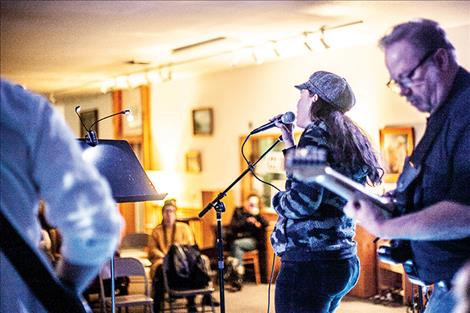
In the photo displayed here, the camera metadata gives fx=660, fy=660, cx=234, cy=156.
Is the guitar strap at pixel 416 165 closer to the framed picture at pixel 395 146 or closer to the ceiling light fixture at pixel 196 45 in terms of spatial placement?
the framed picture at pixel 395 146

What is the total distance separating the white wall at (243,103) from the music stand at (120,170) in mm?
4537

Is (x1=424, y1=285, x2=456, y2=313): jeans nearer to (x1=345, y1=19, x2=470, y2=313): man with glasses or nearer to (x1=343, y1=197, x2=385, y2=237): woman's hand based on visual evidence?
(x1=345, y1=19, x2=470, y2=313): man with glasses

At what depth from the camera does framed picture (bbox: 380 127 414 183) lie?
6988mm

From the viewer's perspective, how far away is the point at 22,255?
4.19ft

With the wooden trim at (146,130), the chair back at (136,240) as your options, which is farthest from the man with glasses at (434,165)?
the wooden trim at (146,130)

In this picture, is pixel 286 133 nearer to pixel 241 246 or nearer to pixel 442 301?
pixel 442 301

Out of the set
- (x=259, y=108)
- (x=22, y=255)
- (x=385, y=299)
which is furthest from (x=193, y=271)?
(x=22, y=255)

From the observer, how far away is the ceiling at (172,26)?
5633 mm

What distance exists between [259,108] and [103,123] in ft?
18.0

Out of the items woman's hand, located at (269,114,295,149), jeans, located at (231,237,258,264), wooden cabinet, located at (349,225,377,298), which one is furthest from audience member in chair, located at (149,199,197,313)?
woman's hand, located at (269,114,295,149)

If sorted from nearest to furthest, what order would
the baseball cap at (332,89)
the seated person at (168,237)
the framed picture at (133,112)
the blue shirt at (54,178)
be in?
the blue shirt at (54,178) → the baseball cap at (332,89) → the seated person at (168,237) → the framed picture at (133,112)

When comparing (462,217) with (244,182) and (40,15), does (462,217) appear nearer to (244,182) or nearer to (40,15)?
(40,15)

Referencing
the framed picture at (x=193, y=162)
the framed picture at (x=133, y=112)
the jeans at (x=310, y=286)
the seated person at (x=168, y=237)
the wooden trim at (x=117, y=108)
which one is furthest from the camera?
the wooden trim at (x=117, y=108)

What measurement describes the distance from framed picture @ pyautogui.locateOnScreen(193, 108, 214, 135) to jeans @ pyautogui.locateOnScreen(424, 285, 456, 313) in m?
8.07
